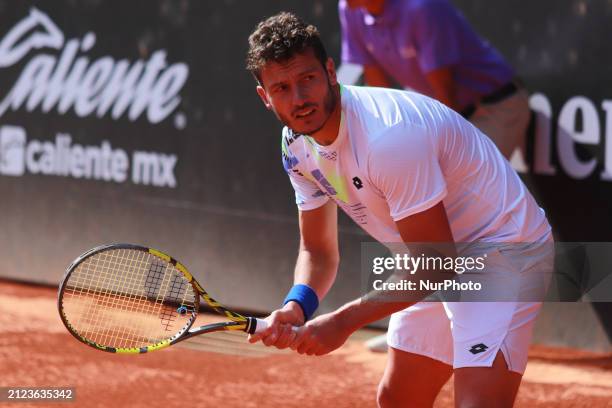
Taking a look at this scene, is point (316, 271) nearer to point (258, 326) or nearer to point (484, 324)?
point (258, 326)

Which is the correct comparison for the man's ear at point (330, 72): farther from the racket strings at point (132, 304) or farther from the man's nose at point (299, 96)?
the racket strings at point (132, 304)

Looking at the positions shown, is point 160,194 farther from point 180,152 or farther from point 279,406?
point 279,406

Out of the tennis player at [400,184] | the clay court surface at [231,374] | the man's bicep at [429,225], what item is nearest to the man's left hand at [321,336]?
the tennis player at [400,184]

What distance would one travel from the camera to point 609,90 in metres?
5.01

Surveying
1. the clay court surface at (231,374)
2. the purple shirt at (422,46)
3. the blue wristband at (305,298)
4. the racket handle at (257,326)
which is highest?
the purple shirt at (422,46)

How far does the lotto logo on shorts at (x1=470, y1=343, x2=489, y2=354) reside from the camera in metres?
2.87

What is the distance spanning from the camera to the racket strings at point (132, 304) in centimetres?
348

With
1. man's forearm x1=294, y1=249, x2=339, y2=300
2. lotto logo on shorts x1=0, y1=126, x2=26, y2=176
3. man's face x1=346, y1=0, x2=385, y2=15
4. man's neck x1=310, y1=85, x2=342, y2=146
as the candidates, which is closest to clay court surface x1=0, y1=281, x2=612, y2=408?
man's forearm x1=294, y1=249, x2=339, y2=300

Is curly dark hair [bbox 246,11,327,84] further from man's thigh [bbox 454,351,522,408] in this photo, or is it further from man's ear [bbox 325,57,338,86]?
man's thigh [bbox 454,351,522,408]

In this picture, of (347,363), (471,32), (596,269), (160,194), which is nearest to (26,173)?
(160,194)

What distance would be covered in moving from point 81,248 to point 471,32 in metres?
2.98

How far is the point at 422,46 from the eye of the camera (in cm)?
497

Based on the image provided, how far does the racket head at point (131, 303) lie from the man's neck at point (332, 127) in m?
0.65

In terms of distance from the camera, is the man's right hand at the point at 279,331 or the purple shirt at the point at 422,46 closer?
the man's right hand at the point at 279,331
